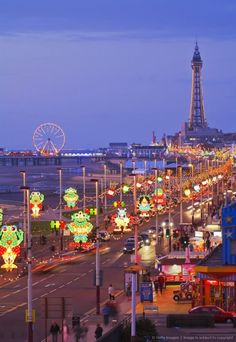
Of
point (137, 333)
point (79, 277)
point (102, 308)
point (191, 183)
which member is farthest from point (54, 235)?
point (191, 183)

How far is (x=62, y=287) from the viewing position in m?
46.3

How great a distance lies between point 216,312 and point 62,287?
1094 centimetres

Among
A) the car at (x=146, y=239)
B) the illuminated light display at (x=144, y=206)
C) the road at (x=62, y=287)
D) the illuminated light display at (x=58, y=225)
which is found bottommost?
the road at (x=62, y=287)

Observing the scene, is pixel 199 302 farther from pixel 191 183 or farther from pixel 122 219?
pixel 191 183

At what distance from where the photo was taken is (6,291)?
148 feet

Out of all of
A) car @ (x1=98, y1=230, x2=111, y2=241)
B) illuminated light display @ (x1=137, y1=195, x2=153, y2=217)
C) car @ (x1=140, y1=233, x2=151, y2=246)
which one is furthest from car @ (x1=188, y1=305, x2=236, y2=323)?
illuminated light display @ (x1=137, y1=195, x2=153, y2=217)

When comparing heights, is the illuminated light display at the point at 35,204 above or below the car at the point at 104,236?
above

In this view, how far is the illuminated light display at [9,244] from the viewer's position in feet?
171

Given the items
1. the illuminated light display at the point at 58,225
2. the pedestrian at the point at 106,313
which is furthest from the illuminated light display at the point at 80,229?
the pedestrian at the point at 106,313

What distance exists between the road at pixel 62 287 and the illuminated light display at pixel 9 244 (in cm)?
145

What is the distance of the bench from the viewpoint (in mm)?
35188

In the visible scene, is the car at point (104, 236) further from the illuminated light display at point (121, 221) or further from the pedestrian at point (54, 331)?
the pedestrian at point (54, 331)

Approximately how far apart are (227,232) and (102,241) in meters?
30.8

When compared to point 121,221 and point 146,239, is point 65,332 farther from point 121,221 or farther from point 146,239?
point 121,221
